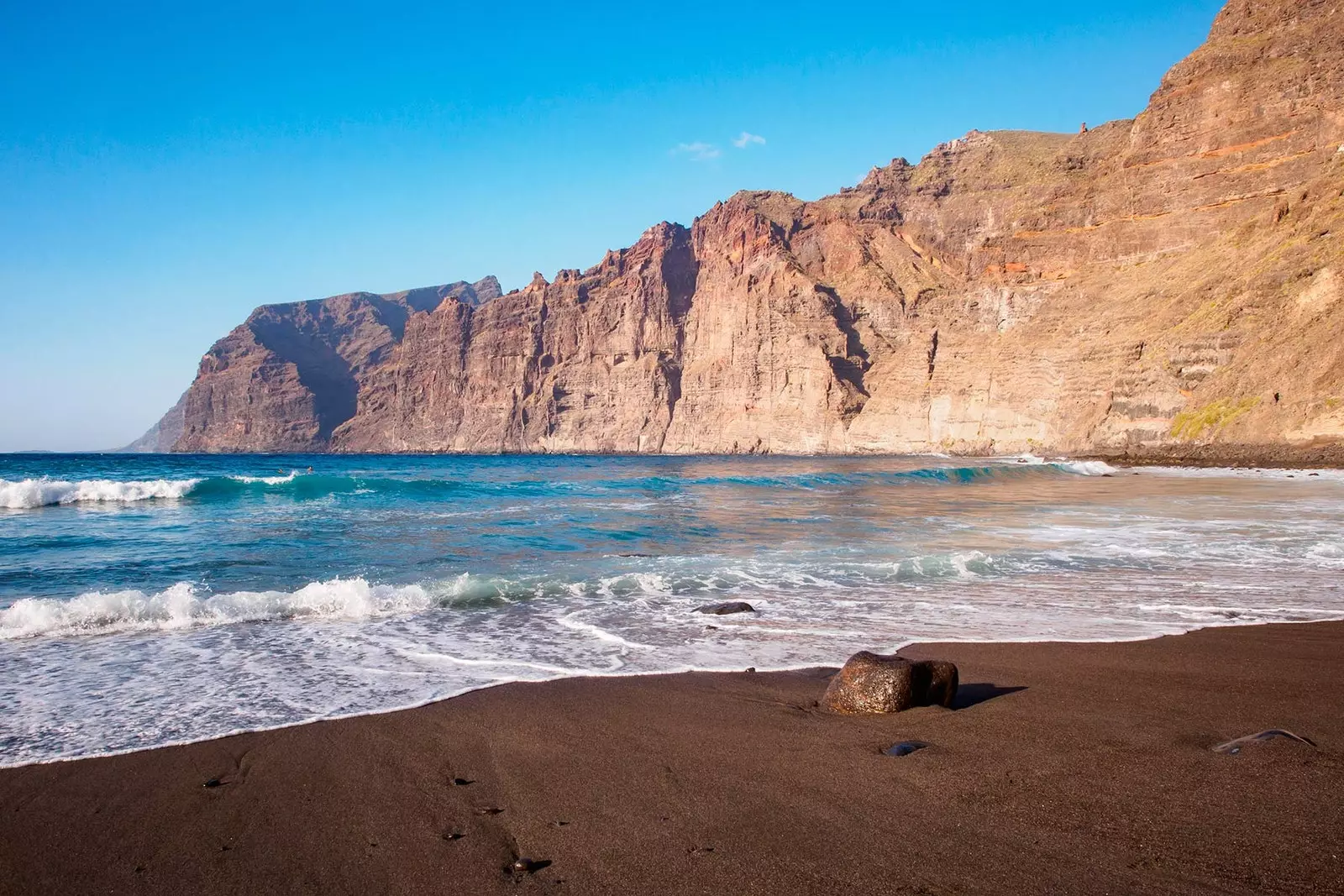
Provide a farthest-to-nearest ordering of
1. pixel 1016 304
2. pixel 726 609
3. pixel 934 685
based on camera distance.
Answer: pixel 1016 304 < pixel 726 609 < pixel 934 685

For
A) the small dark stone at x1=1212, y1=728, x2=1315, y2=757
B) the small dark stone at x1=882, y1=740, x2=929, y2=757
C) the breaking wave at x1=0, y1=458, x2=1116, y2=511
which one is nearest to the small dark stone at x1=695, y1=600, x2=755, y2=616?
the small dark stone at x1=882, y1=740, x2=929, y2=757

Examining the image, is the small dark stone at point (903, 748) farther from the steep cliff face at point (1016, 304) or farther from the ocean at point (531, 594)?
the steep cliff face at point (1016, 304)

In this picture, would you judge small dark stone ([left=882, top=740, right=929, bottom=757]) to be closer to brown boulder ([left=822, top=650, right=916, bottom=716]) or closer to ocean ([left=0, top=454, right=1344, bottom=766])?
brown boulder ([left=822, top=650, right=916, bottom=716])

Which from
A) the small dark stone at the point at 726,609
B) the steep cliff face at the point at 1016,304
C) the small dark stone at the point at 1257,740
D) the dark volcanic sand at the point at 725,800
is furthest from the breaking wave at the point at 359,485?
the small dark stone at the point at 1257,740

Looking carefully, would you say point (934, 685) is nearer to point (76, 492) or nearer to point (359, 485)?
point (76, 492)

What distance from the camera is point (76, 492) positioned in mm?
26625

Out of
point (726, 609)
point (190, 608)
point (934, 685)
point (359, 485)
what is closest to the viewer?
point (934, 685)

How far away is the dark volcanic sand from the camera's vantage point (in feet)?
10.2

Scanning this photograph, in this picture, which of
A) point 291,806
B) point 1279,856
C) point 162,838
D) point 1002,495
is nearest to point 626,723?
point 291,806

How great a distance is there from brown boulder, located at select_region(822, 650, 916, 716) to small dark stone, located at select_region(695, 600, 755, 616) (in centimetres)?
357

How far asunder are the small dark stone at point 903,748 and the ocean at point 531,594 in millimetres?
2143

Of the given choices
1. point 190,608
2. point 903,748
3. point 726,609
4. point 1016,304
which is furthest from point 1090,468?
point 190,608

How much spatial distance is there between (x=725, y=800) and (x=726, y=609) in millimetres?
5170

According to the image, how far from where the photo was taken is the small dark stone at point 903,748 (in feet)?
14.2
